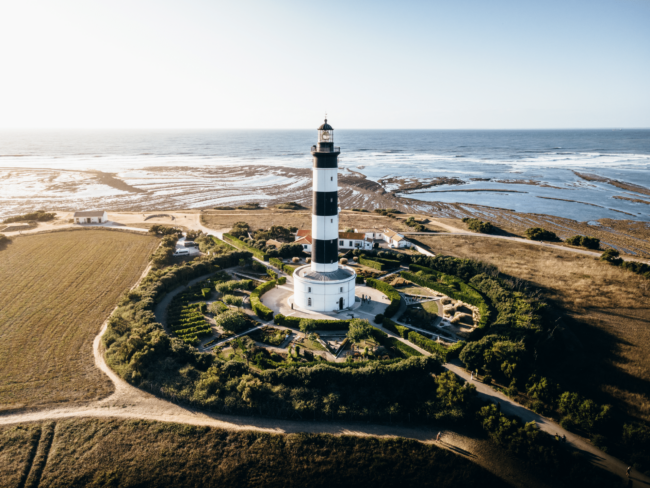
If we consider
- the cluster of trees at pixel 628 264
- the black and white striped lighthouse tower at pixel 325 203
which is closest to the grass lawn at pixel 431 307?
the black and white striped lighthouse tower at pixel 325 203

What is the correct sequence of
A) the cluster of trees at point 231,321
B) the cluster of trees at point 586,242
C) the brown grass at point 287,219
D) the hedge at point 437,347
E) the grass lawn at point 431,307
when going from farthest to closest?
the brown grass at point 287,219
the cluster of trees at point 586,242
the grass lawn at point 431,307
the cluster of trees at point 231,321
the hedge at point 437,347

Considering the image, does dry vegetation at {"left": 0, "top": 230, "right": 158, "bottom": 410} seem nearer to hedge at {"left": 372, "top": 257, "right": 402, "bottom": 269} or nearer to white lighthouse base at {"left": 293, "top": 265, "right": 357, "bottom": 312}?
white lighthouse base at {"left": 293, "top": 265, "right": 357, "bottom": 312}

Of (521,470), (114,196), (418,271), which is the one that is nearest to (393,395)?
(521,470)

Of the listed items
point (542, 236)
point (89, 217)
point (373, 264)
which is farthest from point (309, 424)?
point (89, 217)

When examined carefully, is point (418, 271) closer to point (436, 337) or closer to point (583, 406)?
point (436, 337)

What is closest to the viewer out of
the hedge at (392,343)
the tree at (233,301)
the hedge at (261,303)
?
the hedge at (392,343)

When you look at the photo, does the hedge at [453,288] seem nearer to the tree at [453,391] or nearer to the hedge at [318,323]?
the tree at [453,391]

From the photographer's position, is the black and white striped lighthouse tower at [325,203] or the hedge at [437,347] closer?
the hedge at [437,347]
